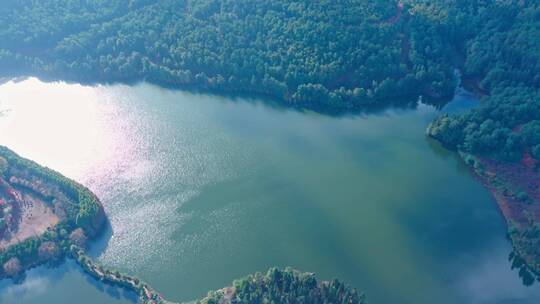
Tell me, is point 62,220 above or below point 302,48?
below

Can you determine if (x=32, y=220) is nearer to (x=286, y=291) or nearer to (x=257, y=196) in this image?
(x=257, y=196)

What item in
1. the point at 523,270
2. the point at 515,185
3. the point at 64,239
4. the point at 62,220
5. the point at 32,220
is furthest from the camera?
the point at 515,185

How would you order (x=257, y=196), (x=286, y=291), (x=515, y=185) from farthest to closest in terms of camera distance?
(x=515, y=185) < (x=257, y=196) < (x=286, y=291)

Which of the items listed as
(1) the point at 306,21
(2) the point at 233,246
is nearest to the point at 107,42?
(1) the point at 306,21

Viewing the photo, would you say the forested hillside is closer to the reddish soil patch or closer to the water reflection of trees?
the reddish soil patch

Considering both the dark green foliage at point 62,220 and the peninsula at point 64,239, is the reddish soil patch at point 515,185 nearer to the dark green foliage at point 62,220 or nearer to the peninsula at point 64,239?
the peninsula at point 64,239

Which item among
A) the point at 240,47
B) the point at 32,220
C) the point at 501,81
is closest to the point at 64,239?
the point at 32,220
